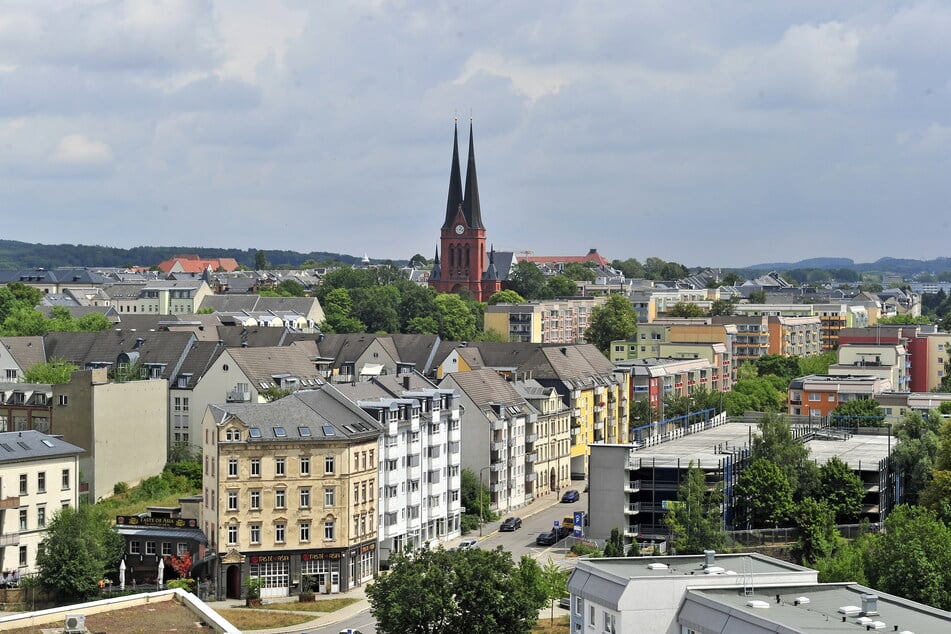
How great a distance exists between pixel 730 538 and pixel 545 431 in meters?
28.4

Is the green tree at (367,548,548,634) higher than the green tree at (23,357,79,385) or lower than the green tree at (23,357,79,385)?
lower

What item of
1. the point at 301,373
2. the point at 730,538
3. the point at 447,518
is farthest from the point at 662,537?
the point at 301,373

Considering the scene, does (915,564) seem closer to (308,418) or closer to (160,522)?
(308,418)

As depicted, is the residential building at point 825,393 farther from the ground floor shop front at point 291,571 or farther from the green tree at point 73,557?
the green tree at point 73,557

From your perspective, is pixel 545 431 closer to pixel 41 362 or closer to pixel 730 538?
pixel 730 538

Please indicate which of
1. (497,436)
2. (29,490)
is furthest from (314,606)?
(497,436)

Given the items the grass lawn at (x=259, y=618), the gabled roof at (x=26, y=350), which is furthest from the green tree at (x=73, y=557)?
the gabled roof at (x=26, y=350)

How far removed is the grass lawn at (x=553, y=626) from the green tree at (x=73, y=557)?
1964 cm

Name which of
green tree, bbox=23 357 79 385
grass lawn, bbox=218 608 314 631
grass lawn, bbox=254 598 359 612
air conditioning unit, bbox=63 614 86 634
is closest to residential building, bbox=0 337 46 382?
green tree, bbox=23 357 79 385

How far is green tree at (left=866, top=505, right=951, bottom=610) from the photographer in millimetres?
55844

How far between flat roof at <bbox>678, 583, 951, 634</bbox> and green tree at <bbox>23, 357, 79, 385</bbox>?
64.1 metres

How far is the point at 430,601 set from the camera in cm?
5288

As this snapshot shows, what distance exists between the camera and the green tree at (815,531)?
7088 cm

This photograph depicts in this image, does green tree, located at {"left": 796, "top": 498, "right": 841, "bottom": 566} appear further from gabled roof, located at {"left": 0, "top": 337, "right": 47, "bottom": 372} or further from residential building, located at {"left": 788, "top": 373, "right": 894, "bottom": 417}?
gabled roof, located at {"left": 0, "top": 337, "right": 47, "bottom": 372}
